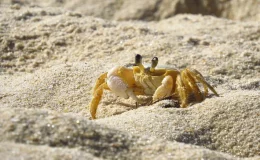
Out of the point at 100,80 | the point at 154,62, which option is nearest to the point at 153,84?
the point at 154,62

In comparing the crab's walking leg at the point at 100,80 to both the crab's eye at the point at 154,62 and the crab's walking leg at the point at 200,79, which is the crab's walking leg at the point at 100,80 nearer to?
the crab's eye at the point at 154,62

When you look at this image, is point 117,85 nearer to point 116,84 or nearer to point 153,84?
point 116,84

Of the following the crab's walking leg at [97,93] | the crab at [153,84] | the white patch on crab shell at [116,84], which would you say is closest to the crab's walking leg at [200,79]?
the crab at [153,84]

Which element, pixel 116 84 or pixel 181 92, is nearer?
pixel 181 92

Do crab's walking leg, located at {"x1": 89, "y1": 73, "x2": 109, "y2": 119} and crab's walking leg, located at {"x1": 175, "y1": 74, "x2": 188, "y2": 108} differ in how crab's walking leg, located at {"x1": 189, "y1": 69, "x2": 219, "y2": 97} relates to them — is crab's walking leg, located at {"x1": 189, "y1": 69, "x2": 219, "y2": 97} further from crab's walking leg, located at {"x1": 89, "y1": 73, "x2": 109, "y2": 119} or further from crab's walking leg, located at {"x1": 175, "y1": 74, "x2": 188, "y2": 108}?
crab's walking leg, located at {"x1": 89, "y1": 73, "x2": 109, "y2": 119}

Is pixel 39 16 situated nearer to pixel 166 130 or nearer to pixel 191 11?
pixel 191 11

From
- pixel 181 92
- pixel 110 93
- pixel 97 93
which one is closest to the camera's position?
pixel 181 92

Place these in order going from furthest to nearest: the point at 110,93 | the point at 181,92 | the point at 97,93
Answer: the point at 110,93, the point at 97,93, the point at 181,92
